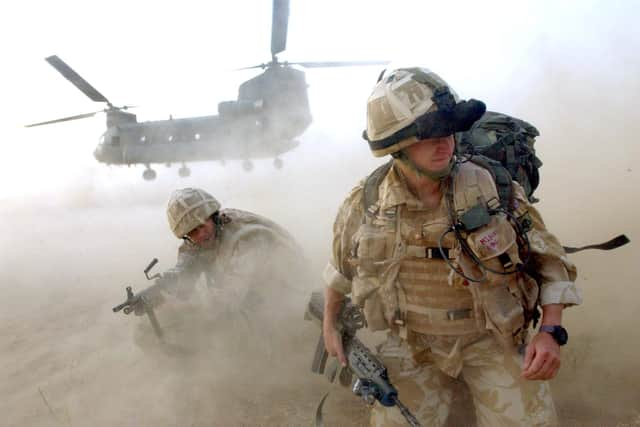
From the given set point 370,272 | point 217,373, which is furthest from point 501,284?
point 217,373

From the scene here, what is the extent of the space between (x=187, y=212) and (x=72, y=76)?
906 cm

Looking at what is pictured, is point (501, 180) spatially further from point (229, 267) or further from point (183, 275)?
point (183, 275)

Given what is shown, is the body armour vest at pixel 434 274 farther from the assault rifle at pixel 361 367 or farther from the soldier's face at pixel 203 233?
the soldier's face at pixel 203 233

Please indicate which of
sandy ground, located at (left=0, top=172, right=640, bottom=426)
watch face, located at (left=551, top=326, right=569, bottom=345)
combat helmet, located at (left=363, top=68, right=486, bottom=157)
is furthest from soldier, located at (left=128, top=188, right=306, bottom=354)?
watch face, located at (left=551, top=326, right=569, bottom=345)

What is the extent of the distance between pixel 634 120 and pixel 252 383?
783cm

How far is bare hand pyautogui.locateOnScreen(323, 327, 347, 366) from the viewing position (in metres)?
2.14

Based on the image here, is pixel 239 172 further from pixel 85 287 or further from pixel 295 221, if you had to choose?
pixel 85 287

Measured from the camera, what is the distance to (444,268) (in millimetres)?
1893

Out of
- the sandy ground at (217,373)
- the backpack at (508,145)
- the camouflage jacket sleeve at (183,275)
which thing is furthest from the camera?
the camouflage jacket sleeve at (183,275)

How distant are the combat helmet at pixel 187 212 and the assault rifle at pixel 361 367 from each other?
184cm

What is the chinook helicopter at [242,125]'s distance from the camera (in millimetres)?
10172

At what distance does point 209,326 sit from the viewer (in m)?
4.38

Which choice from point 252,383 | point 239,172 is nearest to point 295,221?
point 252,383

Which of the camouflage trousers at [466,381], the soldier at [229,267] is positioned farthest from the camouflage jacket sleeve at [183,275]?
the camouflage trousers at [466,381]
